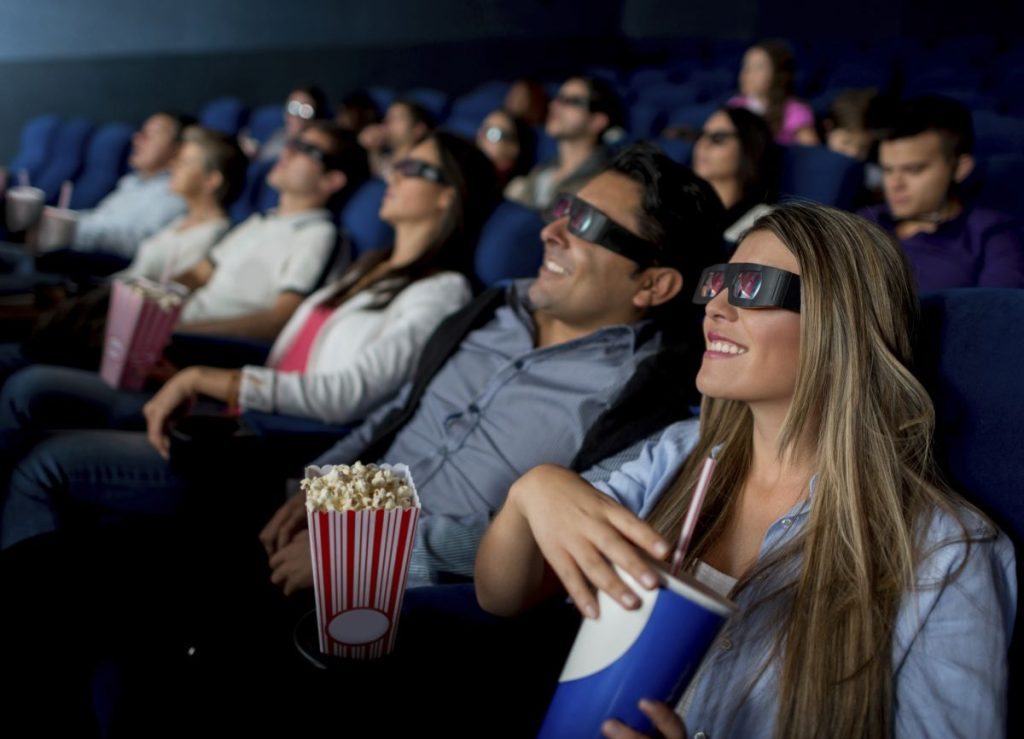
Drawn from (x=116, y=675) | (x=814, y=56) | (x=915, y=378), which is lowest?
(x=116, y=675)

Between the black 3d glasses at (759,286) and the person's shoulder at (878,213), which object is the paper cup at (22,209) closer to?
the person's shoulder at (878,213)

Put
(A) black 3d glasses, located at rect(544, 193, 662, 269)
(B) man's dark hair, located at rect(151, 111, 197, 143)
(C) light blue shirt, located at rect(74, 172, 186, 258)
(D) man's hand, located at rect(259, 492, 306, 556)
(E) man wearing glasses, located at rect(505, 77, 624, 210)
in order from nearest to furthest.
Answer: (D) man's hand, located at rect(259, 492, 306, 556) < (A) black 3d glasses, located at rect(544, 193, 662, 269) < (C) light blue shirt, located at rect(74, 172, 186, 258) < (E) man wearing glasses, located at rect(505, 77, 624, 210) < (B) man's dark hair, located at rect(151, 111, 197, 143)

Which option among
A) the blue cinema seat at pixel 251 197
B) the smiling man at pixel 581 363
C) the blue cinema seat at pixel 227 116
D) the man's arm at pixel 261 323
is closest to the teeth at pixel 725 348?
the smiling man at pixel 581 363

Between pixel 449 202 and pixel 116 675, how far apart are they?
1313mm

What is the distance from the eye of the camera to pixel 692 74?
7.32 metres

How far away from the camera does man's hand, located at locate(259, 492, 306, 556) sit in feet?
4.57

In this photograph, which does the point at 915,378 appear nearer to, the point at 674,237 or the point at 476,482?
the point at 674,237

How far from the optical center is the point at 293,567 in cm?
126

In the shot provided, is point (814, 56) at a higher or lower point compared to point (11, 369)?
higher

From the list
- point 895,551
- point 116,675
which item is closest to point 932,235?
point 895,551

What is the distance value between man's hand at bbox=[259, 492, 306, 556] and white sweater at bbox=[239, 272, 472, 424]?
0.48 m

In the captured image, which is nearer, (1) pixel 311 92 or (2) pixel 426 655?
(2) pixel 426 655

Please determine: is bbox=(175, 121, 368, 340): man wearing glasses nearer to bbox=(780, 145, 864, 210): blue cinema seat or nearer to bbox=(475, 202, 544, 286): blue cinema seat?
bbox=(475, 202, 544, 286): blue cinema seat

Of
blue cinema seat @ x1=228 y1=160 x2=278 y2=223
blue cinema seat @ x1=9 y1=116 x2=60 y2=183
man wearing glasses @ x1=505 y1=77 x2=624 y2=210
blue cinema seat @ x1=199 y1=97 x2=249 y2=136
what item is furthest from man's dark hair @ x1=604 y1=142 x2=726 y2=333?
blue cinema seat @ x1=199 y1=97 x2=249 y2=136
